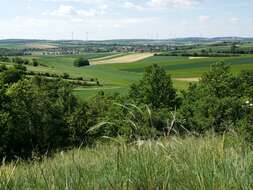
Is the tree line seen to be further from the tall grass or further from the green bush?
the tall grass

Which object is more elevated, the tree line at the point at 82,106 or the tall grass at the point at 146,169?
the tall grass at the point at 146,169

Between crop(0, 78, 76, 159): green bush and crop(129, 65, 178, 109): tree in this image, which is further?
crop(129, 65, 178, 109): tree

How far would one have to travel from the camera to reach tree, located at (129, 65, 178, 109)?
2044 inches

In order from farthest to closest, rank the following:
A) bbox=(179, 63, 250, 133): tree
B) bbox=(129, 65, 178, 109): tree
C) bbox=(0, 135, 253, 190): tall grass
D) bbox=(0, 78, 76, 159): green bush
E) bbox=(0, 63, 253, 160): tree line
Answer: bbox=(129, 65, 178, 109): tree
bbox=(179, 63, 250, 133): tree
bbox=(0, 63, 253, 160): tree line
bbox=(0, 78, 76, 159): green bush
bbox=(0, 135, 253, 190): tall grass

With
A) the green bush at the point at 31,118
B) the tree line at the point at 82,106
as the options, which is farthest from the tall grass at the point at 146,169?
the green bush at the point at 31,118

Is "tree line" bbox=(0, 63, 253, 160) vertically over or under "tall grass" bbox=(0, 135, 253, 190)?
under

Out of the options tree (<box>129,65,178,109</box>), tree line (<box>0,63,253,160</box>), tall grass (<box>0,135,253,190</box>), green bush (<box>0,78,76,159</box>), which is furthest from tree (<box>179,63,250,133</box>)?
tall grass (<box>0,135,253,190</box>)

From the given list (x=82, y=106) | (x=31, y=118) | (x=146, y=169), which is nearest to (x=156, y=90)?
(x=82, y=106)

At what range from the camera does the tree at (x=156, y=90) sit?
51906mm

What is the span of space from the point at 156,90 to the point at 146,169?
49096mm

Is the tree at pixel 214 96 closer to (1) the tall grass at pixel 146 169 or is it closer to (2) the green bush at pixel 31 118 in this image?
(2) the green bush at pixel 31 118

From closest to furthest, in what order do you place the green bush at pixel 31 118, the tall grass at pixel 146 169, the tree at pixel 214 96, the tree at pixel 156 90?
the tall grass at pixel 146 169 < the green bush at pixel 31 118 < the tree at pixel 214 96 < the tree at pixel 156 90

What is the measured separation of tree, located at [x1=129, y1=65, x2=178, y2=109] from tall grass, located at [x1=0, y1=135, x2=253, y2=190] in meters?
47.3

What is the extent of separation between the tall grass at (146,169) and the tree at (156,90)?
4726 centimetres
